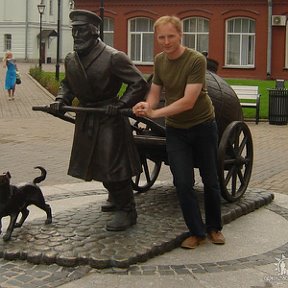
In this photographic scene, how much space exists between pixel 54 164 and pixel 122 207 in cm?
488

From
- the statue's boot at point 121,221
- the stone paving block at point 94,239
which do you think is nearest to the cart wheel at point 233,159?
the stone paving block at point 94,239

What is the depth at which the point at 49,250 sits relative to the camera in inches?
194

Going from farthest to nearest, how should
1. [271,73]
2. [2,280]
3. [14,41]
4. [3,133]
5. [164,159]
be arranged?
[14,41] → [271,73] → [3,133] → [164,159] → [2,280]

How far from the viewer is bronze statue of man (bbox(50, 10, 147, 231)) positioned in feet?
17.3

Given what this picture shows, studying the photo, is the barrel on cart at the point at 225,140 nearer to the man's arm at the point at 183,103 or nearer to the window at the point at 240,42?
the man's arm at the point at 183,103

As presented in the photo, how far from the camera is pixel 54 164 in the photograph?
1026 cm

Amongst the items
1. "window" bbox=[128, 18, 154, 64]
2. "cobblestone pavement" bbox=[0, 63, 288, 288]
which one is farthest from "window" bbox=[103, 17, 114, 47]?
"cobblestone pavement" bbox=[0, 63, 288, 288]

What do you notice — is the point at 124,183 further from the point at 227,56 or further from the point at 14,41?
the point at 14,41

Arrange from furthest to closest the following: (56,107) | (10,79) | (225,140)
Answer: (10,79) → (225,140) → (56,107)

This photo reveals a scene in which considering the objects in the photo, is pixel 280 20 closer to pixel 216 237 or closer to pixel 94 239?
pixel 216 237

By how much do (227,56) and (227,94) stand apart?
2795cm

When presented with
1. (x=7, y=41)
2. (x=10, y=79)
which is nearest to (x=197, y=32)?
(x=10, y=79)

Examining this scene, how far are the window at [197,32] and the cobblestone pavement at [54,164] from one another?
1345 centimetres

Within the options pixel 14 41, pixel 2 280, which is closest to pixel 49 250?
pixel 2 280
